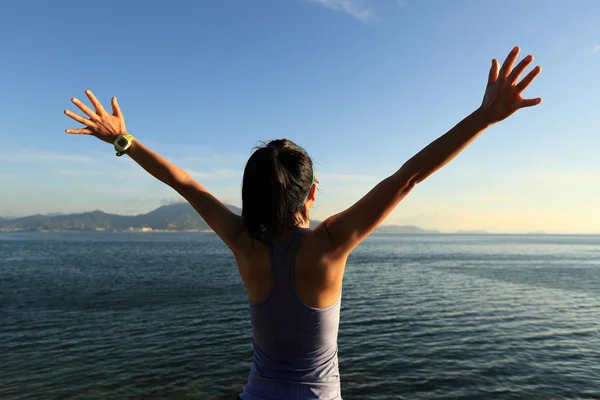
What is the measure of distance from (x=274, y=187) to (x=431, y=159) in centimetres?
81

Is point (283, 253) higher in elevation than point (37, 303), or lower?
higher

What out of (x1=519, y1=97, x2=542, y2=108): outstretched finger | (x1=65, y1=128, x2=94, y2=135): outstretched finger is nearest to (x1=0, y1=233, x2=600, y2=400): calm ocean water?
(x1=65, y1=128, x2=94, y2=135): outstretched finger

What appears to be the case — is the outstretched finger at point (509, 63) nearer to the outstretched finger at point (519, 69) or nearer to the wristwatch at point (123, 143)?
the outstretched finger at point (519, 69)

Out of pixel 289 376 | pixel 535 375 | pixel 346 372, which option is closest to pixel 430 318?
pixel 535 375

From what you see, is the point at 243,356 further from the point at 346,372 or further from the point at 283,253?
the point at 283,253

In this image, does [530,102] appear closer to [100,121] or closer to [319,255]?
[319,255]

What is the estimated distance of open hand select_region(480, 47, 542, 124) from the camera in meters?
2.15

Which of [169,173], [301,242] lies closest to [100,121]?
[169,173]

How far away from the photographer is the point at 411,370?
17.0m

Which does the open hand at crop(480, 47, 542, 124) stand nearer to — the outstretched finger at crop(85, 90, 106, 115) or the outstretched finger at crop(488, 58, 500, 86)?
the outstretched finger at crop(488, 58, 500, 86)

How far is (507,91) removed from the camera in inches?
84.9

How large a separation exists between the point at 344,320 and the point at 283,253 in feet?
81.3

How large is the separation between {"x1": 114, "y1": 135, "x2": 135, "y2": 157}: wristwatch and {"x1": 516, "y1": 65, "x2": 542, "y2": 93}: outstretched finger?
243 centimetres

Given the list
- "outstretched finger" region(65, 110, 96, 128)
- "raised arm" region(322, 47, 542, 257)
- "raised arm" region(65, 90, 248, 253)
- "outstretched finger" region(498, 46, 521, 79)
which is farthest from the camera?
"outstretched finger" region(65, 110, 96, 128)
